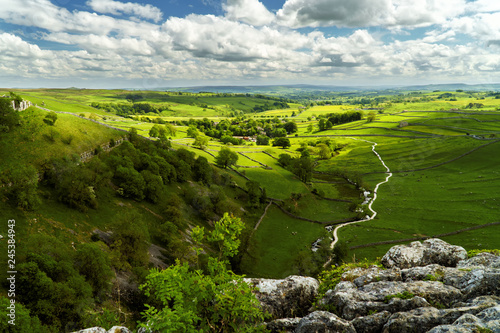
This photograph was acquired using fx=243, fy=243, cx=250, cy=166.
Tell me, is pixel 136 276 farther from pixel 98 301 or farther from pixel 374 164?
pixel 374 164

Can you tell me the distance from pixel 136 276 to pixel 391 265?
37.1m

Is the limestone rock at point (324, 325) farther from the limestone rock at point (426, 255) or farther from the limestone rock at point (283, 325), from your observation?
the limestone rock at point (426, 255)

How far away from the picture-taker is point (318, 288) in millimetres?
22484

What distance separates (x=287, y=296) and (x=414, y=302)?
9546 mm

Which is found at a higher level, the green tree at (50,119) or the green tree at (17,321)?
the green tree at (50,119)

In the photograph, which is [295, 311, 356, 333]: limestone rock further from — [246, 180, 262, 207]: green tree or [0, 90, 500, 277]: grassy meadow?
[246, 180, 262, 207]: green tree

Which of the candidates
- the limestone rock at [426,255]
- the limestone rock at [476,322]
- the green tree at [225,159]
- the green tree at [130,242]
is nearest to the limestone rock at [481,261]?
the limestone rock at [426,255]

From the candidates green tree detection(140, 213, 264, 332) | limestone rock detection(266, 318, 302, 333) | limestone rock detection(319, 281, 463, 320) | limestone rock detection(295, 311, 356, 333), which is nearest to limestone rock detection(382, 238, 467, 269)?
limestone rock detection(319, 281, 463, 320)

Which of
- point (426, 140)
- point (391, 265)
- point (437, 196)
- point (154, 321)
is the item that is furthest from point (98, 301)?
point (426, 140)

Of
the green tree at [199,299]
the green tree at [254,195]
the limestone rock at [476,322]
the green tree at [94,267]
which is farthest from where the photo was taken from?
the green tree at [254,195]

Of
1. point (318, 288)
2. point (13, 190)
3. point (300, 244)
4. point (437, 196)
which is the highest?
point (13, 190)

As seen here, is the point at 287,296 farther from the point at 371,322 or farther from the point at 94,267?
the point at 94,267

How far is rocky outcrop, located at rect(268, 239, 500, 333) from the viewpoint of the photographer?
13109mm

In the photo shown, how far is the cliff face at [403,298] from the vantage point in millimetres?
13289
